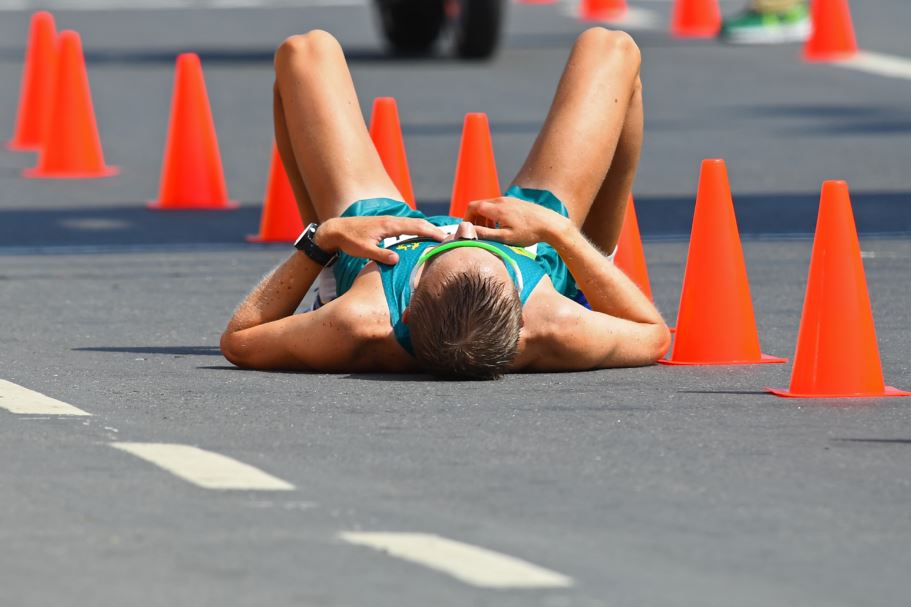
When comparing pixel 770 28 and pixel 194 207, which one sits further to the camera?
pixel 770 28

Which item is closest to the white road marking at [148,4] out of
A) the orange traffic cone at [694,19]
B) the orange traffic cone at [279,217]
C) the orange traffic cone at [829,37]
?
the orange traffic cone at [694,19]

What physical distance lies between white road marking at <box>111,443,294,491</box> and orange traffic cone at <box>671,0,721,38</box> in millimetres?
18030

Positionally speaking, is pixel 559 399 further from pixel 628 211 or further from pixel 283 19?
pixel 283 19

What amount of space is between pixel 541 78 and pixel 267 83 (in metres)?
2.19

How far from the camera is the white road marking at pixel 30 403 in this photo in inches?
253

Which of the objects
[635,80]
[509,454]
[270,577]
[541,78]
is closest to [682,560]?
[270,577]

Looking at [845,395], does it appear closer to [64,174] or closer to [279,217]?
[279,217]

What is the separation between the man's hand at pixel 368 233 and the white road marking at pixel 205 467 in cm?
119

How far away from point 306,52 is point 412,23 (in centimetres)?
1431

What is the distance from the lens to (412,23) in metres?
21.8

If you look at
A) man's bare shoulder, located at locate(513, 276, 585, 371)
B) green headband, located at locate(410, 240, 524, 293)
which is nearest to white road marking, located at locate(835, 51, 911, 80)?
man's bare shoulder, located at locate(513, 276, 585, 371)

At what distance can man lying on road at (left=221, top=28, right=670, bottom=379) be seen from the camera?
22.1 feet

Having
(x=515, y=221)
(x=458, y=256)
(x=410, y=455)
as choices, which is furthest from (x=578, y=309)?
(x=410, y=455)

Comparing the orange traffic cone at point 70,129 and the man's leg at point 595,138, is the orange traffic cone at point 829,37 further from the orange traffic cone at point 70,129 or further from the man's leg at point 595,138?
the man's leg at point 595,138
